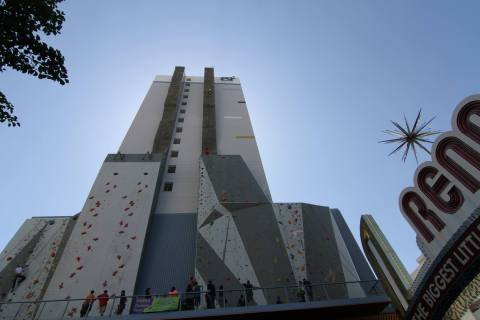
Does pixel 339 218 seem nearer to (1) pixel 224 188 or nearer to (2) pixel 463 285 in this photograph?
(1) pixel 224 188

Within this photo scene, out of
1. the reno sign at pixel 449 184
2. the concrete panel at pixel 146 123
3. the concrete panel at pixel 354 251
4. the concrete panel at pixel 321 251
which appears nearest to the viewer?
the reno sign at pixel 449 184

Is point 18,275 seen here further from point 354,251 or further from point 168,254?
point 354,251

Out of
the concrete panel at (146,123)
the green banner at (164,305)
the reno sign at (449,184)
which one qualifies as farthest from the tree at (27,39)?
the concrete panel at (146,123)

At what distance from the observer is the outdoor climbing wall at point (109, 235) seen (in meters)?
14.5

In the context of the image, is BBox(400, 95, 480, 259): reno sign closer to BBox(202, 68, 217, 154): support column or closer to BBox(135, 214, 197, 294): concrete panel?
BBox(135, 214, 197, 294): concrete panel

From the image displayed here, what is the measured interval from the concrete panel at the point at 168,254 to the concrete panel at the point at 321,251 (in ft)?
23.6

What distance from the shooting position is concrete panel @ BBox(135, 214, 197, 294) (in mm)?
15672

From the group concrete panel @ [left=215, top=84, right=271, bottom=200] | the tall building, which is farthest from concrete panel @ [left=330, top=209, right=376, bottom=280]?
concrete panel @ [left=215, top=84, right=271, bottom=200]

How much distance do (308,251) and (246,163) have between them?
9750 millimetres

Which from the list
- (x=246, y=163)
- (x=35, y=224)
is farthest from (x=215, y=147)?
(x=35, y=224)

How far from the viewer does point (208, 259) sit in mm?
15734

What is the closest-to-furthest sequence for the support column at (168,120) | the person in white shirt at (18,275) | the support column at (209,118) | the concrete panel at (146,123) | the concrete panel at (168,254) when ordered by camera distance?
1. the person in white shirt at (18,275)
2. the concrete panel at (168,254)
3. the support column at (168,120)
4. the concrete panel at (146,123)
5. the support column at (209,118)

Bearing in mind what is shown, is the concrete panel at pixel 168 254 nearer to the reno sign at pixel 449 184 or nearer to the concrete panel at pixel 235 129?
the concrete panel at pixel 235 129

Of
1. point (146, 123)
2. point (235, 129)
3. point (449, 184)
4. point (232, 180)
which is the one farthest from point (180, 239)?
point (449, 184)
